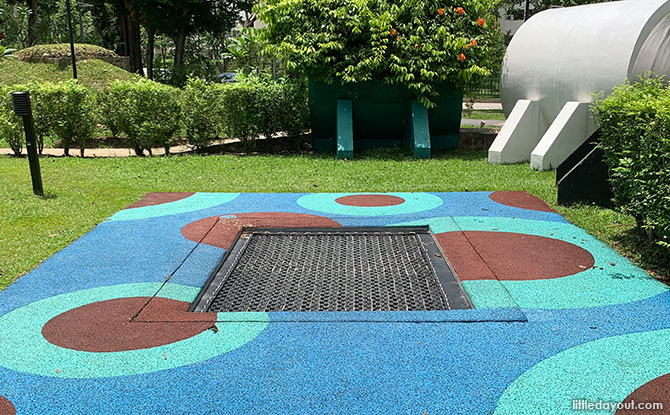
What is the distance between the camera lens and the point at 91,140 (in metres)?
13.9

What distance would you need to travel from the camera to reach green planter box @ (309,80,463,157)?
1188 cm

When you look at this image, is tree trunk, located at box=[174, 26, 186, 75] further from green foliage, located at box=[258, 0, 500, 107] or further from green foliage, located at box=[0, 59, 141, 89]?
green foliage, located at box=[258, 0, 500, 107]

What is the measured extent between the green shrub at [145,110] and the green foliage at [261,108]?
108 cm

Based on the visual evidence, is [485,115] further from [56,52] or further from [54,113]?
[54,113]

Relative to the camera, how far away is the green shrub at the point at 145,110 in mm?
11430

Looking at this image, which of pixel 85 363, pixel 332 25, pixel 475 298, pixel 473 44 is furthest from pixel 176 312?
pixel 473 44

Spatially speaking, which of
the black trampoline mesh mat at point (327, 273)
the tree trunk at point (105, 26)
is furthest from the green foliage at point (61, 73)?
the black trampoline mesh mat at point (327, 273)

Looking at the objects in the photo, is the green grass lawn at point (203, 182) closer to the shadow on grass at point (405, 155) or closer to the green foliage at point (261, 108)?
the shadow on grass at point (405, 155)

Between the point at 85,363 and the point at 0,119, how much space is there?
963 centimetres

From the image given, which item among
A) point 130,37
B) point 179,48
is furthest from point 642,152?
point 179,48

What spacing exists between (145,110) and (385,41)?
5.19 meters

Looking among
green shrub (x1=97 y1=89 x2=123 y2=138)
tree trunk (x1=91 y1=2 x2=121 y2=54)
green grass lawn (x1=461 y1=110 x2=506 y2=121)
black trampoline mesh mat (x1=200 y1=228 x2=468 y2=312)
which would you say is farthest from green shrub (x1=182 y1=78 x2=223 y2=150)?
tree trunk (x1=91 y1=2 x2=121 y2=54)

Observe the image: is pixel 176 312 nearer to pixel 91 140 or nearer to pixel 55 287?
pixel 55 287

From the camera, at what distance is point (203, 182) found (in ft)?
29.5
